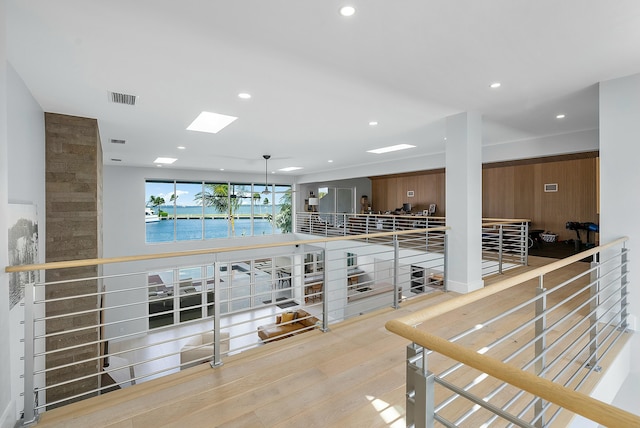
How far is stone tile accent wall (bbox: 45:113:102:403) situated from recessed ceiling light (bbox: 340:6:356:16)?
3483mm

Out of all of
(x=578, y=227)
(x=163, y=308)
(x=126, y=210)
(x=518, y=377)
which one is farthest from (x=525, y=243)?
(x=163, y=308)

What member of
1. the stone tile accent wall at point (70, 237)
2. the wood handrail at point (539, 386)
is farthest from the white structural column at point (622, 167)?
the stone tile accent wall at point (70, 237)

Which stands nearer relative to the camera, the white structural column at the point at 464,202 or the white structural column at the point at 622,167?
the white structural column at the point at 622,167

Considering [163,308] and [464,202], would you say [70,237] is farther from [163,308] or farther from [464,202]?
[163,308]

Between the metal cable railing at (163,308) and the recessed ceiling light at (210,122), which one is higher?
the recessed ceiling light at (210,122)

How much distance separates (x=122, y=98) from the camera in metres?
3.33

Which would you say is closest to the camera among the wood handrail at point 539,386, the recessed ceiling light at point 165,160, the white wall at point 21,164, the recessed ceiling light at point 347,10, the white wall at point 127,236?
the wood handrail at point 539,386

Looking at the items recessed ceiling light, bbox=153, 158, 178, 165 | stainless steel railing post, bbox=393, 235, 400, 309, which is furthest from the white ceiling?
recessed ceiling light, bbox=153, 158, 178, 165

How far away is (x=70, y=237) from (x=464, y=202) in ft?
15.5

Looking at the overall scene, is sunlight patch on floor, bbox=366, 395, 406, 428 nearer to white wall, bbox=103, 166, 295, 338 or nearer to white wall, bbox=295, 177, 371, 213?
white wall, bbox=103, 166, 295, 338

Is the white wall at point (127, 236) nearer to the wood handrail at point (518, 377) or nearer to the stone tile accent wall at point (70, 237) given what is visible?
the stone tile accent wall at point (70, 237)

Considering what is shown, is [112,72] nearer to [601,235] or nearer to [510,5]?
[510,5]

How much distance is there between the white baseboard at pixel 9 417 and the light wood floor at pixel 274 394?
130mm

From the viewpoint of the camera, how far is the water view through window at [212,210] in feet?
30.2
